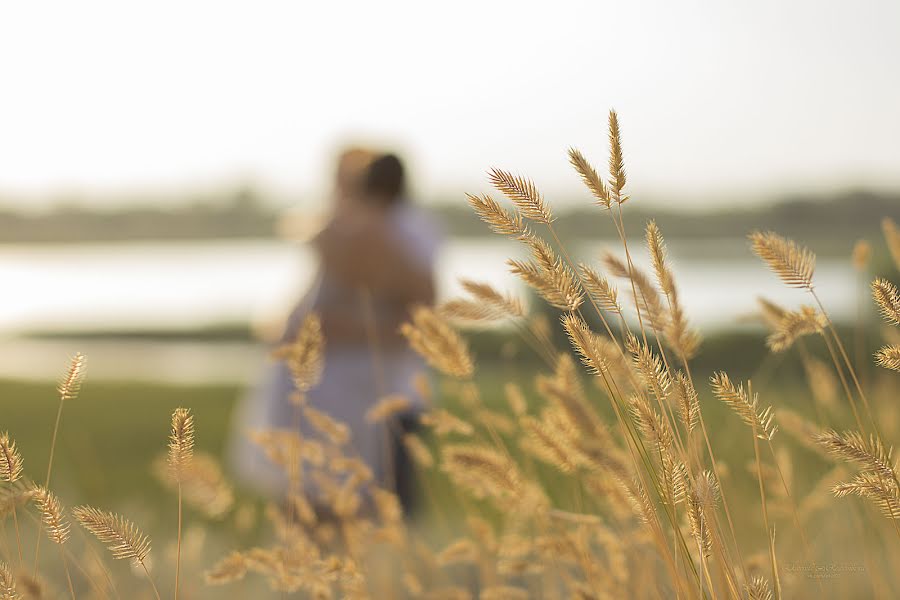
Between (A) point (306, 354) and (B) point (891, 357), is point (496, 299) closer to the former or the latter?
(A) point (306, 354)

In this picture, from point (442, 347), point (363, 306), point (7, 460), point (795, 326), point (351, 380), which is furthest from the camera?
point (351, 380)

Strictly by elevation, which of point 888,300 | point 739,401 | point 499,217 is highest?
point 499,217

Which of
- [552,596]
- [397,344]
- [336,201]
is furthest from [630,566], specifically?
[336,201]

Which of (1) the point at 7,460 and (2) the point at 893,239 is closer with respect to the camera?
(1) the point at 7,460

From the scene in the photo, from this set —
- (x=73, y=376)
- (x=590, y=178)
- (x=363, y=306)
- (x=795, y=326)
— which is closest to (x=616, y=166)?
(x=590, y=178)

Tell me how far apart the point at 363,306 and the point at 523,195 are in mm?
2193

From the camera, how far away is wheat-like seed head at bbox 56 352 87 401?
99 cm

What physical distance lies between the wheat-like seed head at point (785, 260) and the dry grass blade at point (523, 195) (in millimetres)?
260

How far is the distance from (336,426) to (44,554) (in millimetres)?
2414

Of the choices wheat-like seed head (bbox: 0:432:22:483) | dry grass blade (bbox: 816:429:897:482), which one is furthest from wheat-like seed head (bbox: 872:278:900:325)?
wheat-like seed head (bbox: 0:432:22:483)

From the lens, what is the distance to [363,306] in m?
3.15

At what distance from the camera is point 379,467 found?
344cm

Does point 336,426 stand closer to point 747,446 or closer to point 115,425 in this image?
point 747,446

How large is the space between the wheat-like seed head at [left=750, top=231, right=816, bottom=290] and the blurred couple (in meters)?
2.15
